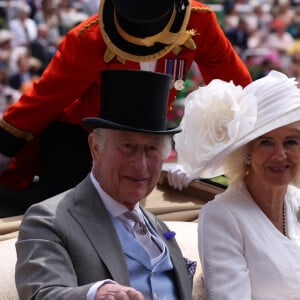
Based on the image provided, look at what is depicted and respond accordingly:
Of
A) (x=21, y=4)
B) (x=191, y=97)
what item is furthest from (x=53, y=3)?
(x=191, y=97)

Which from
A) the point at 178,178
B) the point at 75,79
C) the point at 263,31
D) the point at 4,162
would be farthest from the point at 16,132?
the point at 263,31

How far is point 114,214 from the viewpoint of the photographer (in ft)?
5.69

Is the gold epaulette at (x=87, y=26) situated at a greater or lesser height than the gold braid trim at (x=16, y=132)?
greater

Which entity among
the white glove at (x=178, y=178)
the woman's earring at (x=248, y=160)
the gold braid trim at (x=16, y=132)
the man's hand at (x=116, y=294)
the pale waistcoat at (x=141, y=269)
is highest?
the man's hand at (x=116, y=294)

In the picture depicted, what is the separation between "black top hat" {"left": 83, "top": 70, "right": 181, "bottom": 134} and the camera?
66.2 inches

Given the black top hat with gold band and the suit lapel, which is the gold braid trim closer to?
the black top hat with gold band

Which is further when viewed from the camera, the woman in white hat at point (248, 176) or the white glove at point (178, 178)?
the white glove at point (178, 178)

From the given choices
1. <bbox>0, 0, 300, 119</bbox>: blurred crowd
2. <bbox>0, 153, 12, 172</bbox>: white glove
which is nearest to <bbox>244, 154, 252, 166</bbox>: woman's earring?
<bbox>0, 153, 12, 172</bbox>: white glove

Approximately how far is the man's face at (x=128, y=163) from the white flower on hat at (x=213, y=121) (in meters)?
0.22

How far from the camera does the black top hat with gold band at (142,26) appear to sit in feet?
7.90

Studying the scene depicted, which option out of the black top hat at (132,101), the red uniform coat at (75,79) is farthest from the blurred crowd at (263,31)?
the black top hat at (132,101)

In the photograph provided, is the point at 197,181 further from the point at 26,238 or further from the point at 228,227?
the point at 26,238

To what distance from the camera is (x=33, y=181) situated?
2932 mm

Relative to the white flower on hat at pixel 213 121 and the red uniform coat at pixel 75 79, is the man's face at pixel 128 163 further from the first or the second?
the red uniform coat at pixel 75 79
